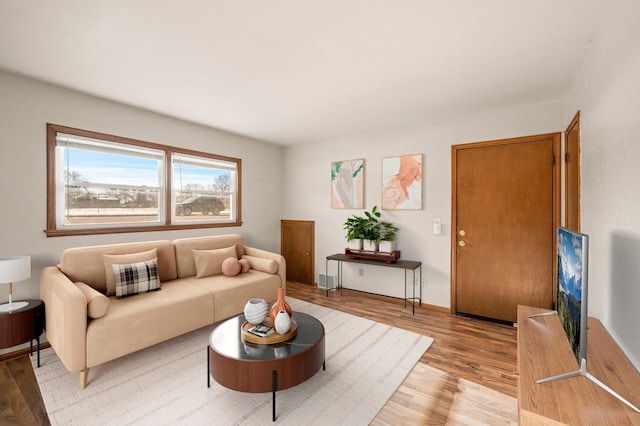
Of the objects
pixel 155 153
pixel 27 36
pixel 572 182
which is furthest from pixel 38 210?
Answer: pixel 572 182

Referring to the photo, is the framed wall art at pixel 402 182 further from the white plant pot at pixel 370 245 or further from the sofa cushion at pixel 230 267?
the sofa cushion at pixel 230 267

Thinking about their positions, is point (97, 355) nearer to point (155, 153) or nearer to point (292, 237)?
point (155, 153)

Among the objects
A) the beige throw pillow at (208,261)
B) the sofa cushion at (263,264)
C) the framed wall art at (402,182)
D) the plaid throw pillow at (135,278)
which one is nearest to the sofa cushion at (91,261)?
the plaid throw pillow at (135,278)

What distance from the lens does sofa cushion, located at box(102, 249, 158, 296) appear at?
2758 millimetres

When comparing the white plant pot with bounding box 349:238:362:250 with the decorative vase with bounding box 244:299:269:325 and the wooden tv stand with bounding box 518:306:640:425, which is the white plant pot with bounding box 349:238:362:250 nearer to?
the decorative vase with bounding box 244:299:269:325

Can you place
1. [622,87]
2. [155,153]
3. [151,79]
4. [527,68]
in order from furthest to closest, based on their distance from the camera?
[155,153]
[151,79]
[527,68]
[622,87]

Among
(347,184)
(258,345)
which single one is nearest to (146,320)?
(258,345)

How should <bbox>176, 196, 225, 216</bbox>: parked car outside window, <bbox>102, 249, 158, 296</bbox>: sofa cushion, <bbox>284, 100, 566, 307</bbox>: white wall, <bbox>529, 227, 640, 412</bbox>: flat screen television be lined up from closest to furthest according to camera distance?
1. <bbox>529, 227, 640, 412</bbox>: flat screen television
2. <bbox>102, 249, 158, 296</bbox>: sofa cushion
3. <bbox>284, 100, 566, 307</bbox>: white wall
4. <bbox>176, 196, 225, 216</bbox>: parked car outside window

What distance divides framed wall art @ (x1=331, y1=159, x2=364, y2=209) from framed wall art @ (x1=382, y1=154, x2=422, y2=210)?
39 centimetres

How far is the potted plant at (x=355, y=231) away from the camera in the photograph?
4102mm

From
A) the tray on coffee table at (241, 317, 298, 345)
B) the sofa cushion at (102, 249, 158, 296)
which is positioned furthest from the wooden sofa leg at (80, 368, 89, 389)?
the tray on coffee table at (241, 317, 298, 345)

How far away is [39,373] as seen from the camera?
89.8 inches

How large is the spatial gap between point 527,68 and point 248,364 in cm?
310

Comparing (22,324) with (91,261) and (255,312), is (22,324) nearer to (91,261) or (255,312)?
(91,261)
